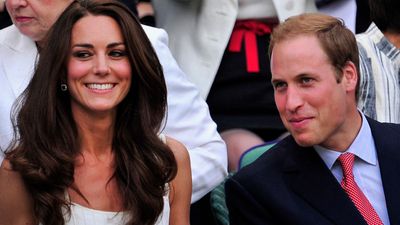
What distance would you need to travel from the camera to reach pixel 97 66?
4180 millimetres

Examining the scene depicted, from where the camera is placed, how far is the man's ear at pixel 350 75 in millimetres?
4316

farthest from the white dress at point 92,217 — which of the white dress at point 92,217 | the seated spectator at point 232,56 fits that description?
the seated spectator at point 232,56

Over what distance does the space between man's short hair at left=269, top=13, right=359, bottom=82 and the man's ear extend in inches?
0.7

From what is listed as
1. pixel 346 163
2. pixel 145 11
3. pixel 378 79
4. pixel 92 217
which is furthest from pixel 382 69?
pixel 92 217

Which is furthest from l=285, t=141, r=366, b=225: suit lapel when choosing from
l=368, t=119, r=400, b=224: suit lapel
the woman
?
the woman

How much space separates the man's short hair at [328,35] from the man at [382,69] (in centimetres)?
71

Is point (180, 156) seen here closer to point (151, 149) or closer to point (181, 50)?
point (151, 149)

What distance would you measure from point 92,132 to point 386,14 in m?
1.73

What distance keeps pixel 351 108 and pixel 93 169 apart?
1008 millimetres

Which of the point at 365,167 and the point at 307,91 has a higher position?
the point at 307,91

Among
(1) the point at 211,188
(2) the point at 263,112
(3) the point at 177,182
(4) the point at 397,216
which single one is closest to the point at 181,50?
(2) the point at 263,112

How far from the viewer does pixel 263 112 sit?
17.7 feet

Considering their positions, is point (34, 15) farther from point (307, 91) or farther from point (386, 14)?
point (386, 14)

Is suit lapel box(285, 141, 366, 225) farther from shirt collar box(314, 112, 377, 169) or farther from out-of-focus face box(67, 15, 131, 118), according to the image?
out-of-focus face box(67, 15, 131, 118)
